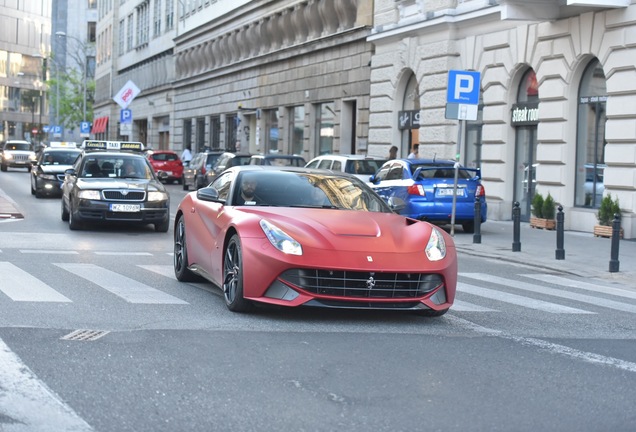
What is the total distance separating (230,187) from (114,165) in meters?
10.7

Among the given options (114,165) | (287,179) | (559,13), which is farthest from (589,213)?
(287,179)

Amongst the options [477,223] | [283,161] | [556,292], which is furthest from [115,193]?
[283,161]

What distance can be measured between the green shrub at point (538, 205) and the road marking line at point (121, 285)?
13894 millimetres

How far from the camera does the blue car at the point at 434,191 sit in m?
22.4

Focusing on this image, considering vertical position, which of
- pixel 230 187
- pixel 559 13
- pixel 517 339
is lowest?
pixel 517 339

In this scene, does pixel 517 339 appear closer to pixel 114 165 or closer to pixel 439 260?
pixel 439 260

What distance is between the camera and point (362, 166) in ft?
88.1

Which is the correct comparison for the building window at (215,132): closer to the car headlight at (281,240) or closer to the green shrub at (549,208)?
the green shrub at (549,208)

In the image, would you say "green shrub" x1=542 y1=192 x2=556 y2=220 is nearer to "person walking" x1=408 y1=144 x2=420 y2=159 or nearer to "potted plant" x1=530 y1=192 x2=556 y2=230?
"potted plant" x1=530 y1=192 x2=556 y2=230

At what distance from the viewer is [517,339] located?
873cm

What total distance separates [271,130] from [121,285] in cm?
3771

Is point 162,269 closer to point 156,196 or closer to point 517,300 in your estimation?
point 517,300

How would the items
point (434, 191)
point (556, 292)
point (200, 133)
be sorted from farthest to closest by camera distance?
point (200, 133), point (434, 191), point (556, 292)

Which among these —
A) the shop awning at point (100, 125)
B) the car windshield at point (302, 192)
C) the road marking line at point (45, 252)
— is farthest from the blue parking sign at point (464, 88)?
the shop awning at point (100, 125)
